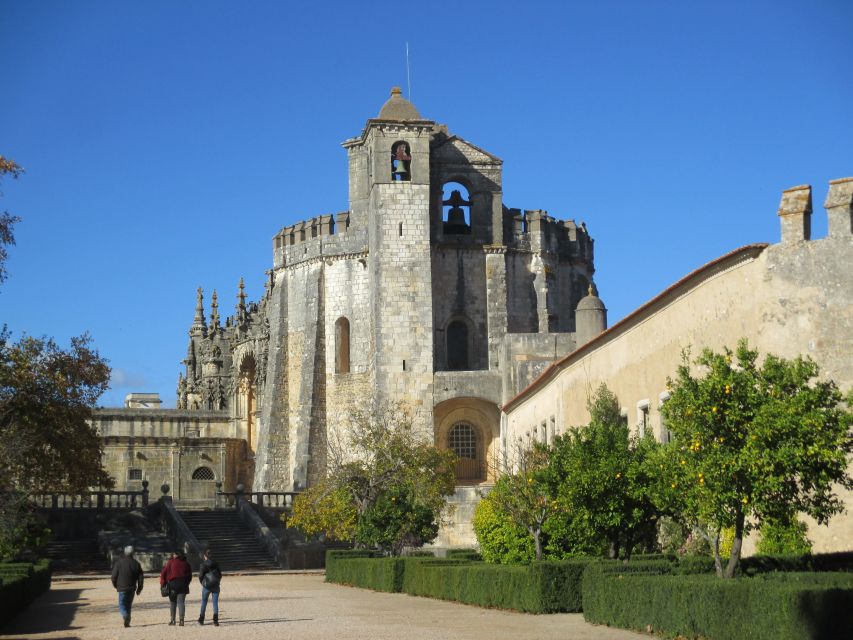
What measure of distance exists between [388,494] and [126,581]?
12.2m

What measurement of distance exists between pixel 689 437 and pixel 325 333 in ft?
120

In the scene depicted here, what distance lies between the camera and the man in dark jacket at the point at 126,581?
1923 centimetres

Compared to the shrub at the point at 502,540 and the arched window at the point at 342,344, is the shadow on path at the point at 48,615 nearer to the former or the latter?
the shrub at the point at 502,540

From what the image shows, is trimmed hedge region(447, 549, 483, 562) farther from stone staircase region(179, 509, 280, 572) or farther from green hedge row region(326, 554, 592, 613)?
stone staircase region(179, 509, 280, 572)

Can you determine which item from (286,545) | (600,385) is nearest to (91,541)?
(286,545)

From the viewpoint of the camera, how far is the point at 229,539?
133 feet

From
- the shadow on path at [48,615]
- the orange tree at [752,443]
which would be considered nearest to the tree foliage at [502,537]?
the shadow on path at [48,615]

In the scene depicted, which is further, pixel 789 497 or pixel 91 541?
pixel 91 541

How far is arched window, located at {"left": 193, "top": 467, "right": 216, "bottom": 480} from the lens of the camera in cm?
5719

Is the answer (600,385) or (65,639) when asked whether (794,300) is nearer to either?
(600,385)

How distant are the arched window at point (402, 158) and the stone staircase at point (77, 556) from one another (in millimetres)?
18686

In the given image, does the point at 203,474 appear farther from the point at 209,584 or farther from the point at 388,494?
the point at 209,584

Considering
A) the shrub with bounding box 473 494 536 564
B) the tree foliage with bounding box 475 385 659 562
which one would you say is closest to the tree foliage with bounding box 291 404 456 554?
the shrub with bounding box 473 494 536 564

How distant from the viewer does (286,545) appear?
38.5 metres
